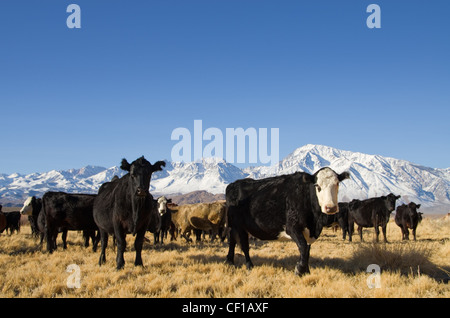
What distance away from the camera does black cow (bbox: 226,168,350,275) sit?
23.4ft

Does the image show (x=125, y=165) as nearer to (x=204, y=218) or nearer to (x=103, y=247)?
(x=103, y=247)

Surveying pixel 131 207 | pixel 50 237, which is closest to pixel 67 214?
pixel 50 237

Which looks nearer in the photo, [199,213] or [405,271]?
[405,271]

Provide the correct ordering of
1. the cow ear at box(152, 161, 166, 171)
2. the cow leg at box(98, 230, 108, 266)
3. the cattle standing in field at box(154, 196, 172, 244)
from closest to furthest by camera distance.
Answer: the cow ear at box(152, 161, 166, 171) < the cow leg at box(98, 230, 108, 266) < the cattle standing in field at box(154, 196, 172, 244)

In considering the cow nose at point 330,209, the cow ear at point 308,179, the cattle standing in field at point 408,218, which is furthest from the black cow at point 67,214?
the cattle standing in field at point 408,218

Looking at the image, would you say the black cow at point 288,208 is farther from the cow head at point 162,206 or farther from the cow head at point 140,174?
the cow head at point 162,206

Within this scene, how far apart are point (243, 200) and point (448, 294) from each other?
465 cm

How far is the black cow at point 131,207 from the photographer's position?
317 inches

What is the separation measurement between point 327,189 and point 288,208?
3.36ft

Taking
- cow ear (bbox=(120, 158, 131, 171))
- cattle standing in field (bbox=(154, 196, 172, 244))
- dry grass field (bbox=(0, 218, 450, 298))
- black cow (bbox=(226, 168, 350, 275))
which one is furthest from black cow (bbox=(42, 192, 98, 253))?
black cow (bbox=(226, 168, 350, 275))

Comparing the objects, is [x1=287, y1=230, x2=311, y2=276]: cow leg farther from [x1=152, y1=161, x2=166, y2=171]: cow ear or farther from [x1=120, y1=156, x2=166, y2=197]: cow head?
[x1=152, y1=161, x2=166, y2=171]: cow ear
